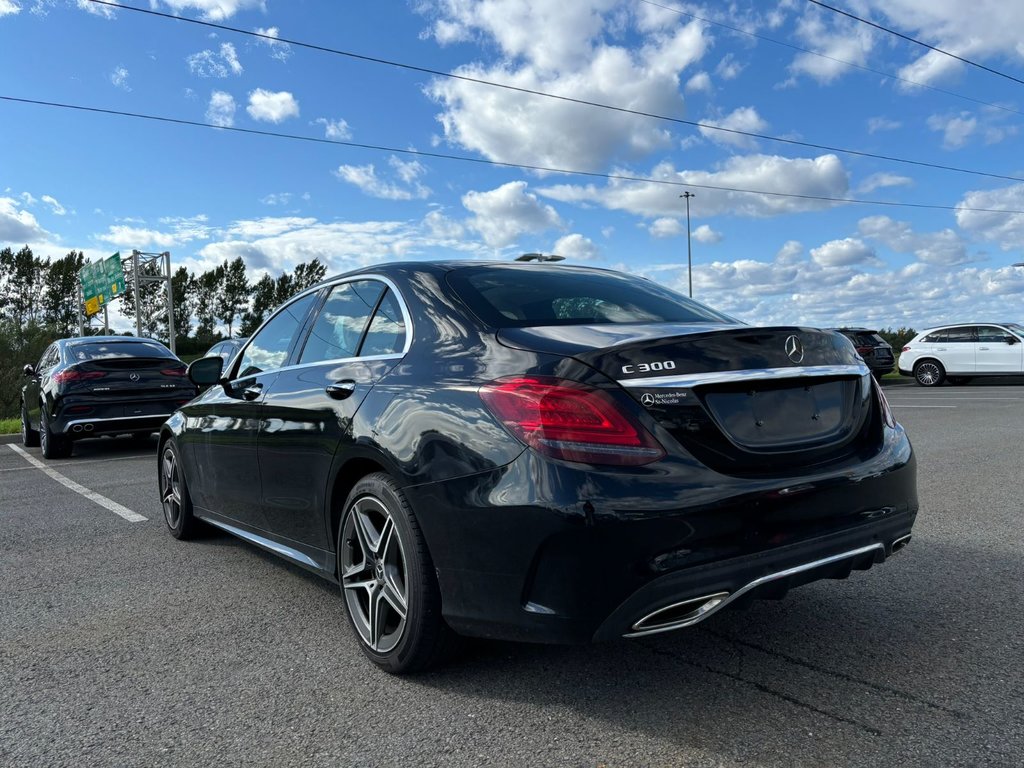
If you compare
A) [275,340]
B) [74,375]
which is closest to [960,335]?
[74,375]

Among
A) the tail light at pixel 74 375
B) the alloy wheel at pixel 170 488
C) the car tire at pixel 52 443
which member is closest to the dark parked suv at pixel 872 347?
the tail light at pixel 74 375

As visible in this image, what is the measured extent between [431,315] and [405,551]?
880 mm

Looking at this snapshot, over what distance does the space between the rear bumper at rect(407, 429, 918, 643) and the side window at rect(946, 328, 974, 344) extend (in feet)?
71.8

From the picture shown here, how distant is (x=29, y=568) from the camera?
4.62m

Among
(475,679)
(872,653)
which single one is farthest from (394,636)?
(872,653)

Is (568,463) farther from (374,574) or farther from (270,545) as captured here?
(270,545)

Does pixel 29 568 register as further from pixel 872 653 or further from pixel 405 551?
pixel 872 653

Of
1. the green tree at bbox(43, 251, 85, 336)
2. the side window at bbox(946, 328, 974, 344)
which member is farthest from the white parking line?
the green tree at bbox(43, 251, 85, 336)

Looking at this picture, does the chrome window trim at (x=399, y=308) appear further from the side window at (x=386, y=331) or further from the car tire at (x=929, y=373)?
the car tire at (x=929, y=373)

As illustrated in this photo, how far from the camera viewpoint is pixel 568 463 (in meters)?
2.37

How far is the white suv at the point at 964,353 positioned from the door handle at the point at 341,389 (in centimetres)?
2195

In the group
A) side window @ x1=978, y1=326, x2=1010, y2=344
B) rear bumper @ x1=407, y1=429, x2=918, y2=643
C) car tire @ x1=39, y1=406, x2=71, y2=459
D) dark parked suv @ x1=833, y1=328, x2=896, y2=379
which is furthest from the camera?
dark parked suv @ x1=833, y1=328, x2=896, y2=379

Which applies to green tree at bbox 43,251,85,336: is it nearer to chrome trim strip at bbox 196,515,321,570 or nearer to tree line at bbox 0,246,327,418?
tree line at bbox 0,246,327,418

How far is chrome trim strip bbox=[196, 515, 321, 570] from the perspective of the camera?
3.55 meters
